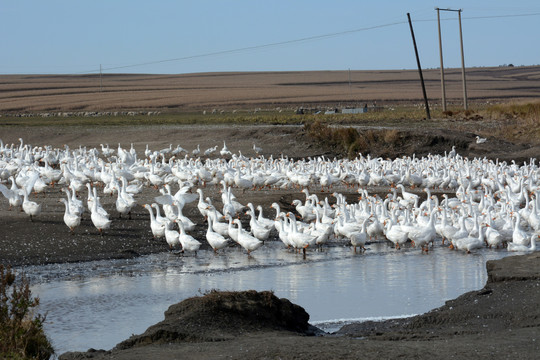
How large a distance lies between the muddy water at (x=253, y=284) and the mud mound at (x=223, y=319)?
27.7 inches

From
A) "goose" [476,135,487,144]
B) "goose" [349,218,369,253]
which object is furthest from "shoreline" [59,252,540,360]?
"goose" [476,135,487,144]

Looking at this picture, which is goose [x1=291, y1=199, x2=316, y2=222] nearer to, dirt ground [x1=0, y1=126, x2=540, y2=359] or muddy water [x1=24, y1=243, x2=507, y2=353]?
dirt ground [x1=0, y1=126, x2=540, y2=359]

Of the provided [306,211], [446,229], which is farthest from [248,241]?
[446,229]

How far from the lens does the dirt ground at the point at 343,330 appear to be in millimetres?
8477

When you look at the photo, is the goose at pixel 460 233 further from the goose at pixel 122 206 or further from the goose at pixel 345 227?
the goose at pixel 122 206

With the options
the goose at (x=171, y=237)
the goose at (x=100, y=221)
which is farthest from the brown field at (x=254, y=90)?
the goose at (x=171, y=237)

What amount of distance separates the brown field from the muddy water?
Result: 74.2 metres

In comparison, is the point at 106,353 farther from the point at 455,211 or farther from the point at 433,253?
the point at 455,211

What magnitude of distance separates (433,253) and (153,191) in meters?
10.00

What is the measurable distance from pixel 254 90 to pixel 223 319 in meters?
113

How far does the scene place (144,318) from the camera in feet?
41.4

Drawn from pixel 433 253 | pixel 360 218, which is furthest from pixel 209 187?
pixel 433 253

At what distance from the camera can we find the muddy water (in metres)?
12.5

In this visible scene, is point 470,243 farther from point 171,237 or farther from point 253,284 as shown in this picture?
point 171,237
